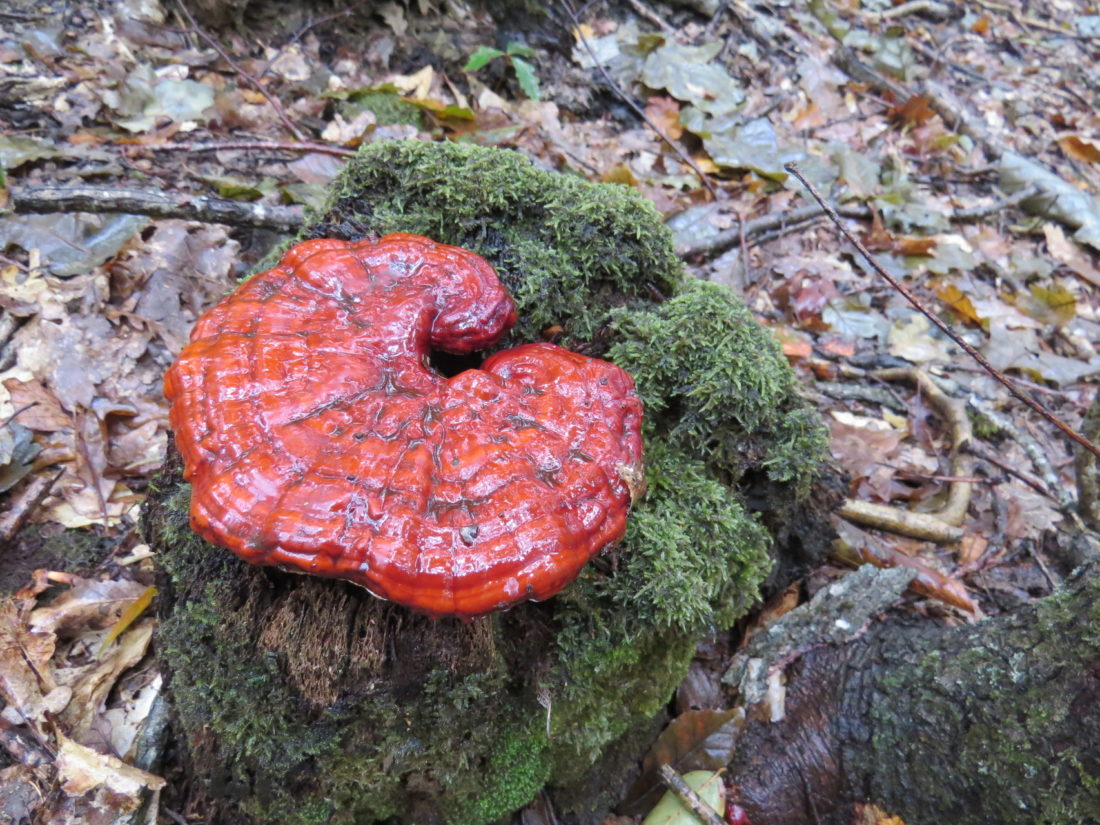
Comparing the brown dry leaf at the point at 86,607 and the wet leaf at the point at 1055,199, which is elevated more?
the wet leaf at the point at 1055,199

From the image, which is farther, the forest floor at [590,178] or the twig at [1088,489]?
the twig at [1088,489]

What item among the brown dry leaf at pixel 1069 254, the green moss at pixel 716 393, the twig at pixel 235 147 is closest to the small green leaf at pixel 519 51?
the twig at pixel 235 147

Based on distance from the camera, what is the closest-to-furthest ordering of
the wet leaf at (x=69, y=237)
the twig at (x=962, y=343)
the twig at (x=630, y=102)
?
the twig at (x=962, y=343) < the wet leaf at (x=69, y=237) < the twig at (x=630, y=102)

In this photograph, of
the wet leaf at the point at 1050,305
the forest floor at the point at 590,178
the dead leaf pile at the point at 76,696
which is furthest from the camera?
the wet leaf at the point at 1050,305

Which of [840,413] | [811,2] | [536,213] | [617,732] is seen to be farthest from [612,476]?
[811,2]

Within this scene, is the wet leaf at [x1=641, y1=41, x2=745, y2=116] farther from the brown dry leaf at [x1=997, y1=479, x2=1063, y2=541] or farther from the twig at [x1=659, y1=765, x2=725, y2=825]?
the twig at [x1=659, y1=765, x2=725, y2=825]

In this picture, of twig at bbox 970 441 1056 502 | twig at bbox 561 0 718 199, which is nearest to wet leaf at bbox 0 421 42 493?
twig at bbox 561 0 718 199

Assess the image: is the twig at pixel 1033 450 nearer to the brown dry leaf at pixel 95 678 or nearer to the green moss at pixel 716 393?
the green moss at pixel 716 393

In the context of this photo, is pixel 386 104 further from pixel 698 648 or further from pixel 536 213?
pixel 698 648
